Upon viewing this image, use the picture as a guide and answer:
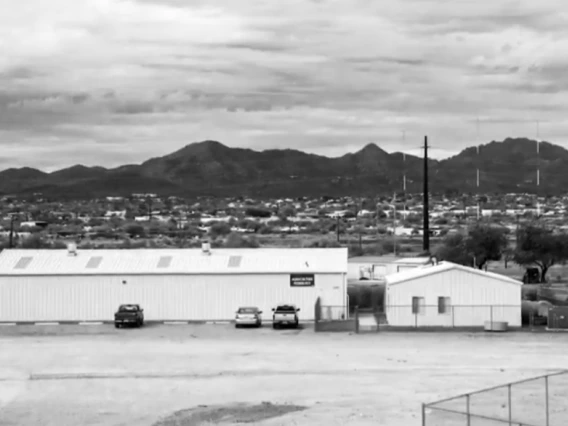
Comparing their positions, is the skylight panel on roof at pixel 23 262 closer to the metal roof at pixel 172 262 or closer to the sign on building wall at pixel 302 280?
the metal roof at pixel 172 262

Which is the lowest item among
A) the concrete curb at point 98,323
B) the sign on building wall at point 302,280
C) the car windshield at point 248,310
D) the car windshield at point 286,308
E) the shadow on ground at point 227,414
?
the shadow on ground at point 227,414

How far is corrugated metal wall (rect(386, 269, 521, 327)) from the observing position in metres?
56.4

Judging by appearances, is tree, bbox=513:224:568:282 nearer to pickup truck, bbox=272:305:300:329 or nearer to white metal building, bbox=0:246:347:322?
white metal building, bbox=0:246:347:322

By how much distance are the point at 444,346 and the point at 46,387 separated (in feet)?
59.4

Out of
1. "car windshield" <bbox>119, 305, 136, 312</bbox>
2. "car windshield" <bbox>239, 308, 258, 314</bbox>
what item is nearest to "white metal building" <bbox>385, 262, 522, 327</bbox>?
"car windshield" <bbox>239, 308, 258, 314</bbox>

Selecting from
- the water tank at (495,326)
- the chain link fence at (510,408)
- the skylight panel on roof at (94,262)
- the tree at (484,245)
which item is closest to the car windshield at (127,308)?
the skylight panel on roof at (94,262)

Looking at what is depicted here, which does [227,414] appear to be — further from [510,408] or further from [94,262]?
[94,262]

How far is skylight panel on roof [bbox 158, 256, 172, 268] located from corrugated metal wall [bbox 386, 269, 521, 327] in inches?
505

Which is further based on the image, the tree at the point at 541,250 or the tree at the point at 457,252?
the tree at the point at 457,252

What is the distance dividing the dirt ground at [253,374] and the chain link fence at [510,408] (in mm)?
143

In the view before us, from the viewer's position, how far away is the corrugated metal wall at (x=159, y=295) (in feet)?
198

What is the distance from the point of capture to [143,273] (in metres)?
60.7

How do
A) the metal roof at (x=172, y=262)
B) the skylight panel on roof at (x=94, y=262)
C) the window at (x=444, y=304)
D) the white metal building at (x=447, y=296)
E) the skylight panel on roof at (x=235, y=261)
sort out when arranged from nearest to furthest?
the white metal building at (x=447, y=296) < the window at (x=444, y=304) < the metal roof at (x=172, y=262) < the skylight panel on roof at (x=235, y=261) < the skylight panel on roof at (x=94, y=262)

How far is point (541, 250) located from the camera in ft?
274
